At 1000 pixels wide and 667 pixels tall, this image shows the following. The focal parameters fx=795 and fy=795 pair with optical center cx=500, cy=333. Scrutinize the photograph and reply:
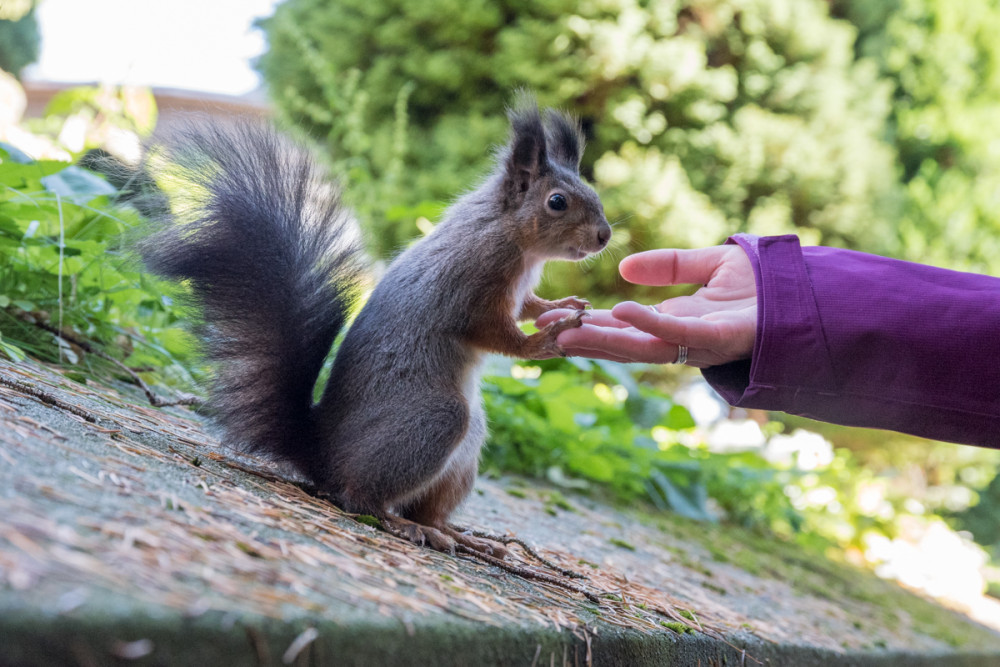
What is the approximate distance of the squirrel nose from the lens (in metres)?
1.88

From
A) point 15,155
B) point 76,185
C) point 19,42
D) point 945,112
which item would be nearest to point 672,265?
point 76,185

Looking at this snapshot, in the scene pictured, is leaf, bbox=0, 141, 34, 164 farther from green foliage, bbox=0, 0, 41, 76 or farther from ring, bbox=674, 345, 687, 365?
green foliage, bbox=0, 0, 41, 76

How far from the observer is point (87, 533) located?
666 millimetres

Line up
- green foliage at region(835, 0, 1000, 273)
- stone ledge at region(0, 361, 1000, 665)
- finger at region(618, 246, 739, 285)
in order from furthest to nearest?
green foliage at region(835, 0, 1000, 273) < finger at region(618, 246, 739, 285) < stone ledge at region(0, 361, 1000, 665)

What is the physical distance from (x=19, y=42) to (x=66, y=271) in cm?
1568

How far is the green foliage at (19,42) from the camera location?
14.0 metres

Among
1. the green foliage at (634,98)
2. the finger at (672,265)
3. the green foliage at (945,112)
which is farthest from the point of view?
the green foliage at (945,112)

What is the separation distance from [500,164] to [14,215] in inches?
42.6

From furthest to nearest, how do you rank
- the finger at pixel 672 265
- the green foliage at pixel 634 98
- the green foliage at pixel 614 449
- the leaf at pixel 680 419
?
1. the green foliage at pixel 634 98
2. the leaf at pixel 680 419
3. the green foliage at pixel 614 449
4. the finger at pixel 672 265

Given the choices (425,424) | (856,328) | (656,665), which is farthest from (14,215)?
(856,328)

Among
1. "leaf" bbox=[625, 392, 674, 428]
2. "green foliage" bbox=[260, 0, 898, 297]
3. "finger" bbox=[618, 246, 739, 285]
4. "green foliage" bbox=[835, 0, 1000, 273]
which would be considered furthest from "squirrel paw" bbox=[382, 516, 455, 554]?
"green foliage" bbox=[835, 0, 1000, 273]

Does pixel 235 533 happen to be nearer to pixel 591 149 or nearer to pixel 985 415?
pixel 985 415

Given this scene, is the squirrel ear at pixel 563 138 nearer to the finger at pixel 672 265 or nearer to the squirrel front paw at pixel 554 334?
the finger at pixel 672 265

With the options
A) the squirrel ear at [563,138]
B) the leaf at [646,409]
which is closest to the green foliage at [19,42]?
the leaf at [646,409]
